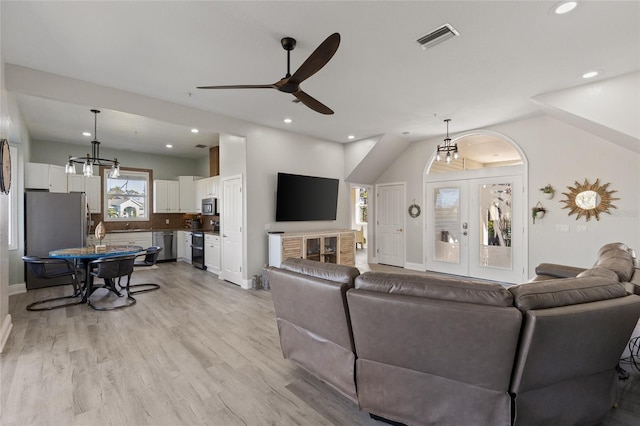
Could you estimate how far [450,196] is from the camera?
637 centimetres

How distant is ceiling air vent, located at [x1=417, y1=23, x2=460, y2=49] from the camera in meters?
2.60

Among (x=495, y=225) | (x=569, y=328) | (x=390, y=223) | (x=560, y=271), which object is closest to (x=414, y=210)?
(x=390, y=223)

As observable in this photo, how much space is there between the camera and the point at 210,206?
7.28 meters

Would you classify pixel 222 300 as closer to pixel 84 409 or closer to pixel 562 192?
pixel 84 409

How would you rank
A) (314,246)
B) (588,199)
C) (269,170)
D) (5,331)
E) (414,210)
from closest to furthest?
(5,331) → (588,199) → (269,170) → (314,246) → (414,210)

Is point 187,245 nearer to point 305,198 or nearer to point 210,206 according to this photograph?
point 210,206

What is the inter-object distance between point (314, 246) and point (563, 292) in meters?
4.55

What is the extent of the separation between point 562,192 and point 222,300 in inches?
230

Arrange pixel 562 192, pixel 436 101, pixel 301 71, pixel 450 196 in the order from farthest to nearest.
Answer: pixel 450 196
pixel 562 192
pixel 436 101
pixel 301 71

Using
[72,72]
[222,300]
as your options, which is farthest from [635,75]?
[72,72]

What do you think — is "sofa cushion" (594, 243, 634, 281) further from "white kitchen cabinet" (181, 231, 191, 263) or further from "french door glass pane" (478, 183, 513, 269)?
"white kitchen cabinet" (181, 231, 191, 263)

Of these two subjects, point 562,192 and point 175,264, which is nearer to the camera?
point 562,192

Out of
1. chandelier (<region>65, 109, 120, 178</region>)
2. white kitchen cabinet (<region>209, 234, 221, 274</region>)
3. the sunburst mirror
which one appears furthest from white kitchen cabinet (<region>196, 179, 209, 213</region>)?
the sunburst mirror

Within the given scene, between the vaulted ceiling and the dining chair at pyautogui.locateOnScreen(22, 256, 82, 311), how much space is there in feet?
7.71
